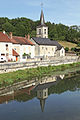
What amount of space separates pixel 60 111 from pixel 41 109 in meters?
1.53

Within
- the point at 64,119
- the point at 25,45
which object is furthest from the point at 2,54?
the point at 64,119

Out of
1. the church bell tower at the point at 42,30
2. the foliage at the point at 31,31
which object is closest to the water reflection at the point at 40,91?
the church bell tower at the point at 42,30

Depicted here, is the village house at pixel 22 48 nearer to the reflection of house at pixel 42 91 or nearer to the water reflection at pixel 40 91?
the reflection of house at pixel 42 91

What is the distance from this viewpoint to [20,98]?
1598cm

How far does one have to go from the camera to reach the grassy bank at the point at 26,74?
1958cm

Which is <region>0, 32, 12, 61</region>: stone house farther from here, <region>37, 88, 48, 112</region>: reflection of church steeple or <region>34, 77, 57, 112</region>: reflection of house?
<region>37, 88, 48, 112</region>: reflection of church steeple

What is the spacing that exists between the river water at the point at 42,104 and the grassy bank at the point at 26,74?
2295mm

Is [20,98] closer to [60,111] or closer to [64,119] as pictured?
[60,111]

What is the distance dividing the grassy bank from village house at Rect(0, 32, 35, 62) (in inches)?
179

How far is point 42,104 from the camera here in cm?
1452

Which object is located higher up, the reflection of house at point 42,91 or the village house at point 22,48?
the village house at point 22,48

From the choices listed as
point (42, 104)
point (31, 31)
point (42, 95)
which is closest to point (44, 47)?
point (42, 95)

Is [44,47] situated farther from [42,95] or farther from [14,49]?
[42,95]

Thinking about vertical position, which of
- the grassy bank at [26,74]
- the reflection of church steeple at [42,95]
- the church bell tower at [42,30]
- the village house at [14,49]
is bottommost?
the reflection of church steeple at [42,95]
